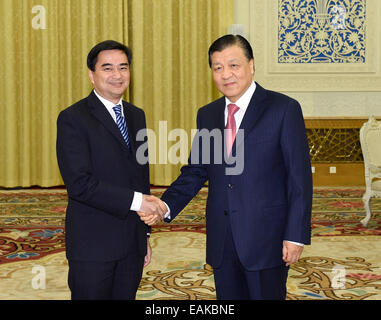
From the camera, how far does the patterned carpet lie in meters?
3.27

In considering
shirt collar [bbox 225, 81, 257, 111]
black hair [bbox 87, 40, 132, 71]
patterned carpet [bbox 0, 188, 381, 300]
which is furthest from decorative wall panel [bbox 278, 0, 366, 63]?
black hair [bbox 87, 40, 132, 71]

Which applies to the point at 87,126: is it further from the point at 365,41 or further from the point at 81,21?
the point at 365,41

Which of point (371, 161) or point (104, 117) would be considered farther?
point (371, 161)

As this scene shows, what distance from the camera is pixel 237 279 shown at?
6.45 feet

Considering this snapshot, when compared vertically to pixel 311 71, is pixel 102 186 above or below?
below

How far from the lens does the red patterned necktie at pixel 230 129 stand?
6.42 feet

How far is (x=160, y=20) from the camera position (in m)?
7.75

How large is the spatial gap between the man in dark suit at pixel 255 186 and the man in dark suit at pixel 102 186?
35 centimetres

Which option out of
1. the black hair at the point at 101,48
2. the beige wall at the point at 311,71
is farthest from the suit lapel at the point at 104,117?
the beige wall at the point at 311,71

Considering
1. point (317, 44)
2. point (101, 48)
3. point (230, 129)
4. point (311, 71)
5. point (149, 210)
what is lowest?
point (149, 210)

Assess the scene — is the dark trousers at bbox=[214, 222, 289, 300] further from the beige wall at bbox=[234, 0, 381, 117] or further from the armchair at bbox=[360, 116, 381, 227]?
the beige wall at bbox=[234, 0, 381, 117]

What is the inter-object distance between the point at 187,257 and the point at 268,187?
7.75 feet

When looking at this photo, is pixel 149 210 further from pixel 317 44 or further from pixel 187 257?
pixel 317 44

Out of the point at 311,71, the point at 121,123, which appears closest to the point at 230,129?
the point at 121,123
